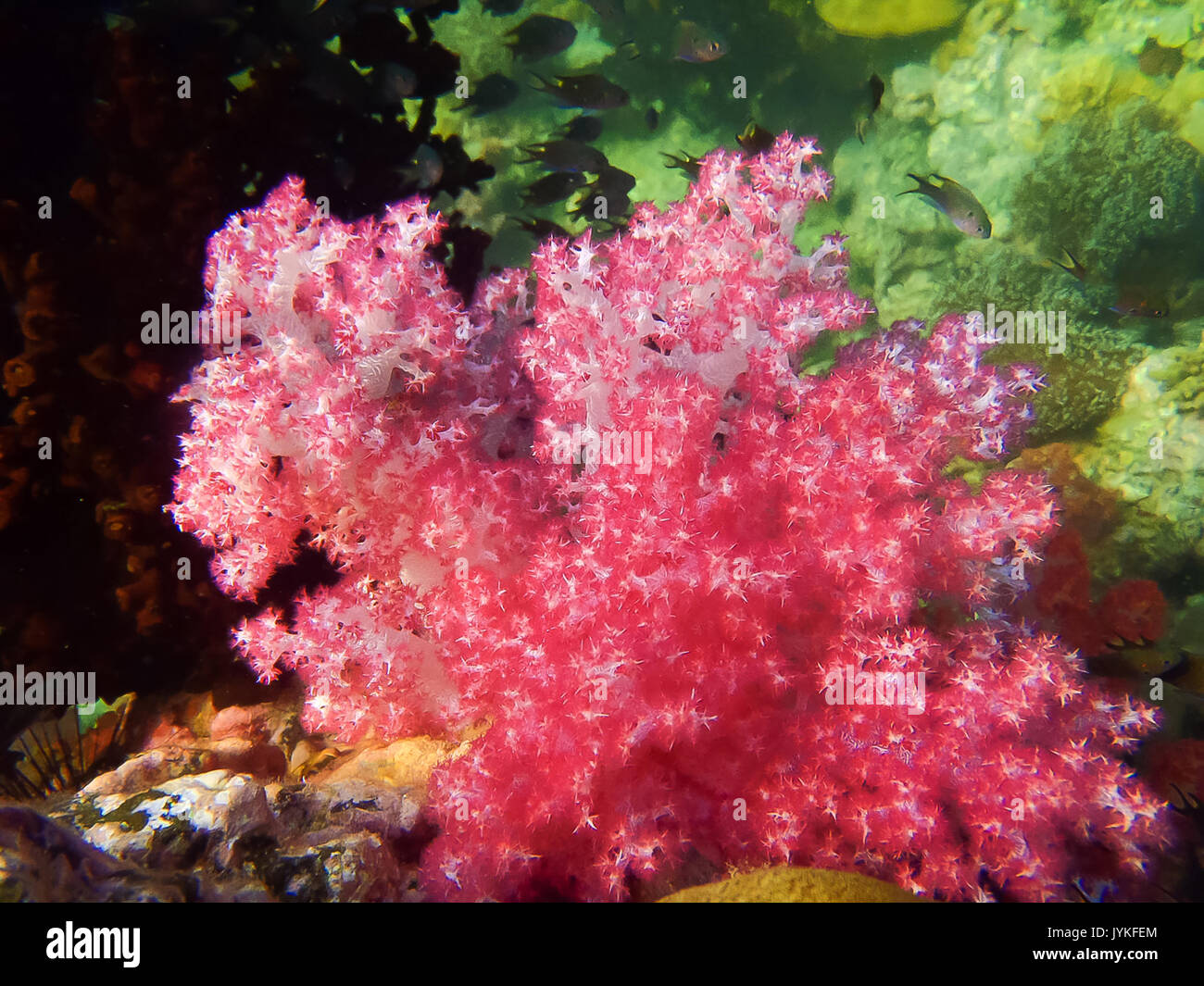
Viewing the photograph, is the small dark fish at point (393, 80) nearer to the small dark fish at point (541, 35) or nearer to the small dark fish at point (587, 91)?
the small dark fish at point (587, 91)

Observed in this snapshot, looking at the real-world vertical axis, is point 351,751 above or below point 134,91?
below

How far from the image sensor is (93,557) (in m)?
3.30

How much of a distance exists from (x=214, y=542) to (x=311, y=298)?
1.07 metres

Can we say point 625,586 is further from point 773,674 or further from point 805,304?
point 805,304

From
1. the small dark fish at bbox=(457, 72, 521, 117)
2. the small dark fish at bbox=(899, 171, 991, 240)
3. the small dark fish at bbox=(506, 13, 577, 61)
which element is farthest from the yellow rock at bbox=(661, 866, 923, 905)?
the small dark fish at bbox=(506, 13, 577, 61)

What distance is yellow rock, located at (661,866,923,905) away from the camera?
1.70 metres

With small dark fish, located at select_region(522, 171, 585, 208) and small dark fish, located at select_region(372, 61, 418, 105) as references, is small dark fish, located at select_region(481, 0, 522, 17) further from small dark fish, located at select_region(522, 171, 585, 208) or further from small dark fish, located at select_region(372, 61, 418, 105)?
small dark fish, located at select_region(372, 61, 418, 105)

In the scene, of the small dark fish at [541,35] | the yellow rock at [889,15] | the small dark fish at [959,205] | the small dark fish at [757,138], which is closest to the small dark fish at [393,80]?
the small dark fish at [757,138]

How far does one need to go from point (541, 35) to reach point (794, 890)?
7062mm

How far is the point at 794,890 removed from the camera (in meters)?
1.72
